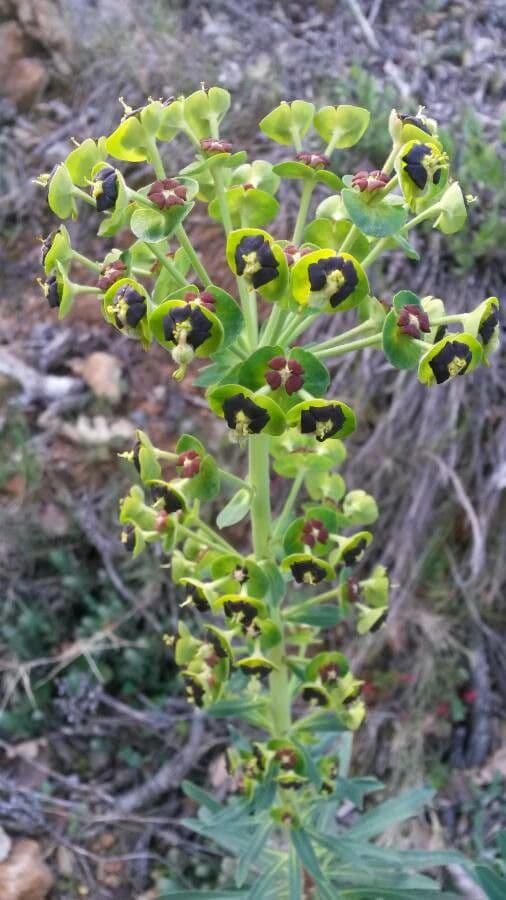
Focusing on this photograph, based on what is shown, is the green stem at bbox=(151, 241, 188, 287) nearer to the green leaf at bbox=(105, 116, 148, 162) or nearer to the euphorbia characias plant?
the euphorbia characias plant

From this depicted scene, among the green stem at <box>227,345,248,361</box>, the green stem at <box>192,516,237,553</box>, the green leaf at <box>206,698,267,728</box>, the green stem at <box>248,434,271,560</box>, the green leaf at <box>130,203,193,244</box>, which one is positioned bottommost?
the green leaf at <box>206,698,267,728</box>

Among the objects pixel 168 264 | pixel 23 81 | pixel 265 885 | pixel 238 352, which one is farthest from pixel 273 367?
pixel 23 81

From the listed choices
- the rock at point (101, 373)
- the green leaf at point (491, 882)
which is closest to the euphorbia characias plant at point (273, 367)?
the green leaf at point (491, 882)

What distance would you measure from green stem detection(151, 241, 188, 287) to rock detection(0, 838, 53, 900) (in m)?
1.81

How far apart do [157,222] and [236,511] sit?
52 centimetres

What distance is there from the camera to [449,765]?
8.63 feet

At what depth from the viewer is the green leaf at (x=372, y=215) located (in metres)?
1.18

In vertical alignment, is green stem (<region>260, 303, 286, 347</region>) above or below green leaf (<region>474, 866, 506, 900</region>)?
above

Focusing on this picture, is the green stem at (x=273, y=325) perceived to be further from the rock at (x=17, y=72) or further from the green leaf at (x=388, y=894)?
the rock at (x=17, y=72)

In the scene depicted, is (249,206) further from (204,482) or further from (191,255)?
(204,482)

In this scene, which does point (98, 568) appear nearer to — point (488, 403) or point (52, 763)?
point (52, 763)

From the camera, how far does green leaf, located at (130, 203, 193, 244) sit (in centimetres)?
120

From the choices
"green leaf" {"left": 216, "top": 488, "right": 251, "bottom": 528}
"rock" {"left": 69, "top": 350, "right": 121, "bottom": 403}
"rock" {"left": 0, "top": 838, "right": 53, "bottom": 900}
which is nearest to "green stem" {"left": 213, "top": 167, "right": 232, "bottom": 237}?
"green leaf" {"left": 216, "top": 488, "right": 251, "bottom": 528}

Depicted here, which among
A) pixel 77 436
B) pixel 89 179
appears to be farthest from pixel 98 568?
pixel 89 179
